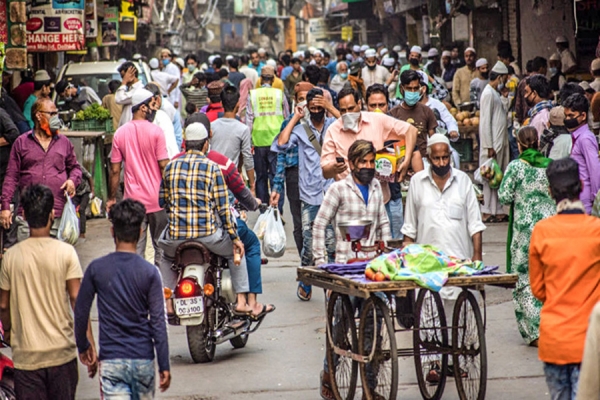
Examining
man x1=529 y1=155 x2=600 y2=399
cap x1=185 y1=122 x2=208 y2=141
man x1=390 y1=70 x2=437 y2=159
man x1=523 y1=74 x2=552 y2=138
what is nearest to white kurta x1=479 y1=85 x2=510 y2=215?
man x1=523 y1=74 x2=552 y2=138

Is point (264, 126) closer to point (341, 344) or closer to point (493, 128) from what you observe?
point (493, 128)

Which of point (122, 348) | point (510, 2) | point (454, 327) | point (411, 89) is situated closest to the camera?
point (122, 348)

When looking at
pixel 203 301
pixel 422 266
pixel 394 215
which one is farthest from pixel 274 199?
pixel 422 266

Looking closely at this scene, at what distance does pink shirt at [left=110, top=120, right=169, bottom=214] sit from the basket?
6.63 metres

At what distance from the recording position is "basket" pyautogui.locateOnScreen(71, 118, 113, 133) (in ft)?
56.6

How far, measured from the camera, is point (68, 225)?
35.0 ft

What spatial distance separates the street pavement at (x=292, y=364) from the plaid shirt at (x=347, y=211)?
100 centimetres

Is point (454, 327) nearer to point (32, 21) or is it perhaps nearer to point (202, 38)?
point (32, 21)

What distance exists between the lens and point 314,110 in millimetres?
11008

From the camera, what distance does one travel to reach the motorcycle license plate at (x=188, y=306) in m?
8.52

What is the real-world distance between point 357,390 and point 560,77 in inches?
444

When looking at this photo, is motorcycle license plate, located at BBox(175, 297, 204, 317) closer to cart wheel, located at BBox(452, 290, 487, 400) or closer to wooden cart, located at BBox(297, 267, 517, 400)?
wooden cart, located at BBox(297, 267, 517, 400)

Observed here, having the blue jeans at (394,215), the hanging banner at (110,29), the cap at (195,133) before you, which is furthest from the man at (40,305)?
the hanging banner at (110,29)

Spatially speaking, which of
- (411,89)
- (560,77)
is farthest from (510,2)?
(411,89)
